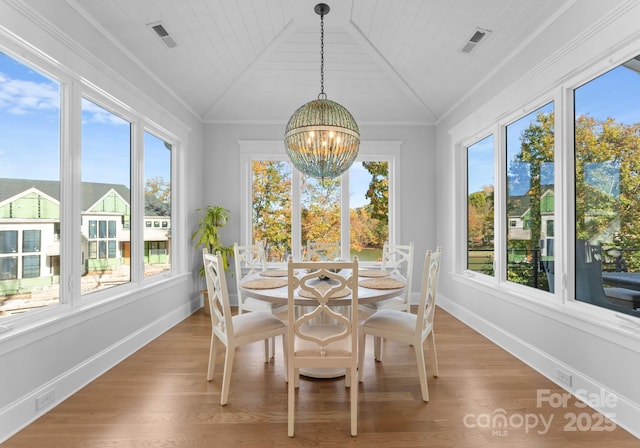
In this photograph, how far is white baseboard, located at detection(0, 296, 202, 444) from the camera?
1969mm

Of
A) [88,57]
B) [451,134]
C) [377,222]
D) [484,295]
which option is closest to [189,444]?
[88,57]

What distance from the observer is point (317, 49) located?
392 centimetres

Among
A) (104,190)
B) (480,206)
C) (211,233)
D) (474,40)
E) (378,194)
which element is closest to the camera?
(104,190)

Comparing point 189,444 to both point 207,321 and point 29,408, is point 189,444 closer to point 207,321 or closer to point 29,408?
point 29,408

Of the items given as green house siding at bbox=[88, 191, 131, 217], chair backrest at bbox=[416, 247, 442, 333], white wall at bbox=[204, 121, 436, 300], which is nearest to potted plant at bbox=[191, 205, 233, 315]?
white wall at bbox=[204, 121, 436, 300]

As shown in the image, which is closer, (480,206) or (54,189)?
(54,189)

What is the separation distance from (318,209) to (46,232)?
3418 mm

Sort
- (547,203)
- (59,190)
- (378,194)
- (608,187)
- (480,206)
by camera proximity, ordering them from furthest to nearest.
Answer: (378,194), (480,206), (547,203), (59,190), (608,187)

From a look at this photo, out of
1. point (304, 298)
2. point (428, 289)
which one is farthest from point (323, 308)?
point (428, 289)

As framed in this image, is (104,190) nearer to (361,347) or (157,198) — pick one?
(157,198)

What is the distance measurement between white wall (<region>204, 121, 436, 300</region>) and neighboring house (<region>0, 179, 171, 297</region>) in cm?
185

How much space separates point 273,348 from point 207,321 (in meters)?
1.47

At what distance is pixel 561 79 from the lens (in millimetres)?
2582

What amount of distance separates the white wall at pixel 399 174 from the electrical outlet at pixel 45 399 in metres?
2.89
